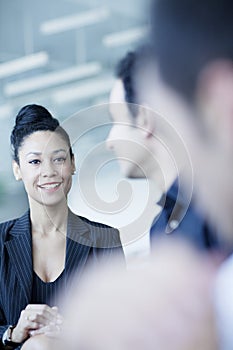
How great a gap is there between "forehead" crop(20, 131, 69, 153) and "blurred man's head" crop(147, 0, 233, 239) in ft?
0.57

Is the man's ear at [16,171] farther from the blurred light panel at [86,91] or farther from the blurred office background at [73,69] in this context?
the blurred light panel at [86,91]

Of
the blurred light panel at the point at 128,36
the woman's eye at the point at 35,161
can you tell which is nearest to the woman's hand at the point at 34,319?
the woman's eye at the point at 35,161

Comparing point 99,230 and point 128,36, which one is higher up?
point 128,36

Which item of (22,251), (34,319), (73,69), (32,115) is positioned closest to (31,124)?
(32,115)

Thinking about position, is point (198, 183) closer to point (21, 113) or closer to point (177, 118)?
point (177, 118)

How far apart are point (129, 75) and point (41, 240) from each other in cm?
32

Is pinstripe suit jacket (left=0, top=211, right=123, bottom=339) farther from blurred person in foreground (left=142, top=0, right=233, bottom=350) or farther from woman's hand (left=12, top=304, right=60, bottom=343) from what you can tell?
blurred person in foreground (left=142, top=0, right=233, bottom=350)

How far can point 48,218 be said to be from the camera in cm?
121

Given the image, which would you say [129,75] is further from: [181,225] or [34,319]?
[34,319]

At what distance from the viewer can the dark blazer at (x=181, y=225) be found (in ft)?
3.91

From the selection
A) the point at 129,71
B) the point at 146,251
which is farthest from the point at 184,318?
the point at 129,71

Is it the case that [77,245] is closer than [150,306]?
No

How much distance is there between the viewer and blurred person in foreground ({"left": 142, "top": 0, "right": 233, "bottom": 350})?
1145 millimetres

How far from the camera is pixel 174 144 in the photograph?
1.20 metres
